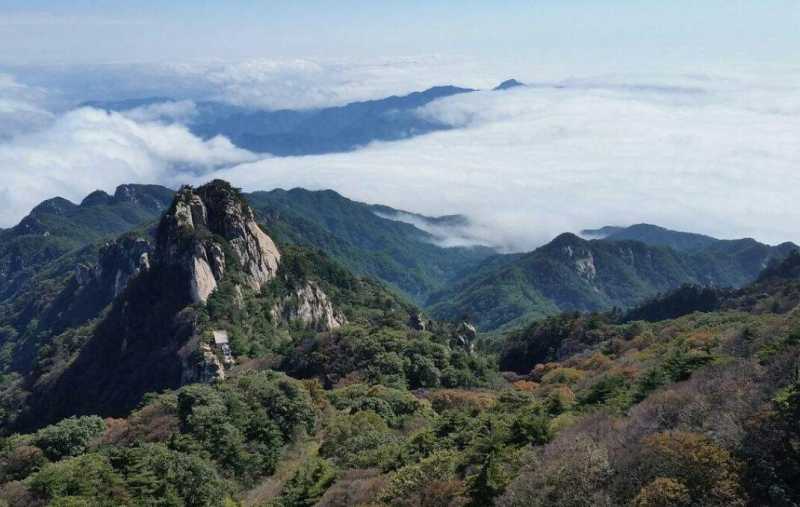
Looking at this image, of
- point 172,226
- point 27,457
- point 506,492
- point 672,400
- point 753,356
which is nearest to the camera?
point 506,492

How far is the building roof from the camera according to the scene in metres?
86.4

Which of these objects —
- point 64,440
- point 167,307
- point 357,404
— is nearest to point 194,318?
point 167,307

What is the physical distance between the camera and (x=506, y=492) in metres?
27.5

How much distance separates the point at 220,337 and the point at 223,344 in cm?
123

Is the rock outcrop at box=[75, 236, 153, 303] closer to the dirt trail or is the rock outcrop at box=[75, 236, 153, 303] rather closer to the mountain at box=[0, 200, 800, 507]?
the mountain at box=[0, 200, 800, 507]

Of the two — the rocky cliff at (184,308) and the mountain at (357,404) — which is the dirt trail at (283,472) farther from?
the rocky cliff at (184,308)

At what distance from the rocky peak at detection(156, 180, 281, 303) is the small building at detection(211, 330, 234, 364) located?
29.0ft

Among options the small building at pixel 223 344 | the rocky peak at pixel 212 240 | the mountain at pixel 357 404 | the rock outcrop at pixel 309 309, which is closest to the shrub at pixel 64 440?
the mountain at pixel 357 404

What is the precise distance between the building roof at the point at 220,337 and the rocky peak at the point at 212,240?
8747 millimetres

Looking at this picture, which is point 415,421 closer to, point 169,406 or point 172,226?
point 169,406

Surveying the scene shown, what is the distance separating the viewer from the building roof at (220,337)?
86.4 metres

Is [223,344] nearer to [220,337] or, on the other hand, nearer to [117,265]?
[220,337]

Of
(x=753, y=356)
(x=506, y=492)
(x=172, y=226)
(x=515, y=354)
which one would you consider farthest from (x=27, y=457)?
(x=515, y=354)

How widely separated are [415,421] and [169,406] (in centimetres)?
1806
